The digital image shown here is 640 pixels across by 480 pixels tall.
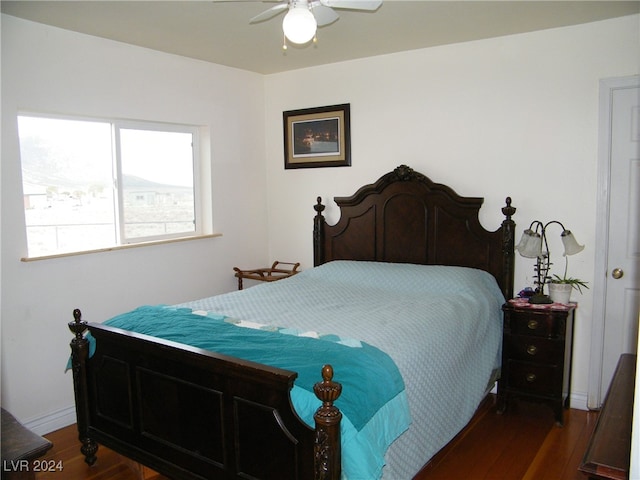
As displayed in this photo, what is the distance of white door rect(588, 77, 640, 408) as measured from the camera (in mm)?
3041

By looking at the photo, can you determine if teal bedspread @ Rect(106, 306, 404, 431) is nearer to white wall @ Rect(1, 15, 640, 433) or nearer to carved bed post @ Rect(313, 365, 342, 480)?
carved bed post @ Rect(313, 365, 342, 480)

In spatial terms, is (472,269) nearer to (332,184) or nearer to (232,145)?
(332,184)

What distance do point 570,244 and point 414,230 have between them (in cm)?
106

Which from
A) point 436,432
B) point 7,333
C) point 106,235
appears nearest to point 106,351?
point 7,333

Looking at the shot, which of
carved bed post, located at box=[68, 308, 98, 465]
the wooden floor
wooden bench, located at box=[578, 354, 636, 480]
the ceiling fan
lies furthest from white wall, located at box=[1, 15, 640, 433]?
wooden bench, located at box=[578, 354, 636, 480]

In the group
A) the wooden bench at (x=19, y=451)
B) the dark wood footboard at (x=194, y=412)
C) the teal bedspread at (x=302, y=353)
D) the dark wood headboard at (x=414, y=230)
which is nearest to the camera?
the wooden bench at (x=19, y=451)

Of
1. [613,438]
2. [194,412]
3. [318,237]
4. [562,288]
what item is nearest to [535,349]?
[562,288]

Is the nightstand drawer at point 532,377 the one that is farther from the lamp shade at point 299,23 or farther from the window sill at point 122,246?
the window sill at point 122,246

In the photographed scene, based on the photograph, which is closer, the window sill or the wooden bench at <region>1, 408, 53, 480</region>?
the wooden bench at <region>1, 408, 53, 480</region>

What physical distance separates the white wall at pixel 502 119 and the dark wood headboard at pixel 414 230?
12 cm

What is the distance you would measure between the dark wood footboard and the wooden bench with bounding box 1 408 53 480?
0.57 metres

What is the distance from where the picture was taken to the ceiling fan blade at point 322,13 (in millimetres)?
2256

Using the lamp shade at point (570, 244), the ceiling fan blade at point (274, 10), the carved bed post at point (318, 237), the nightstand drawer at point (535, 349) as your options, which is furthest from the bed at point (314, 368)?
the ceiling fan blade at point (274, 10)

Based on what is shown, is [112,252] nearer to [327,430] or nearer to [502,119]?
[327,430]
